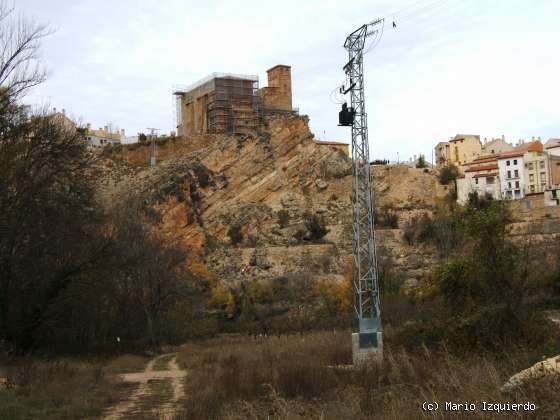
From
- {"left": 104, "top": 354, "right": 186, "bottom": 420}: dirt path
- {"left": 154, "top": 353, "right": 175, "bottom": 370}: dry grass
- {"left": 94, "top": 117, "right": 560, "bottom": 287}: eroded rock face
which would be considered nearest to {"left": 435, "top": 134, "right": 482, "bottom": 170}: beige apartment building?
{"left": 94, "top": 117, "right": 560, "bottom": 287}: eroded rock face

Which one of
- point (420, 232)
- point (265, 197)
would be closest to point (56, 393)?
point (420, 232)

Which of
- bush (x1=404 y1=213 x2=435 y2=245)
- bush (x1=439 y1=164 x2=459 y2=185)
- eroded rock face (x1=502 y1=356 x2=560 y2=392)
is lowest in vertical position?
eroded rock face (x1=502 y1=356 x2=560 y2=392)

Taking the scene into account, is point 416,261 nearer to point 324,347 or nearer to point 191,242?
point 191,242

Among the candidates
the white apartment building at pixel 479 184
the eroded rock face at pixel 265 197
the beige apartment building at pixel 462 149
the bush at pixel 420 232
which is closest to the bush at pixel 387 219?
the eroded rock face at pixel 265 197

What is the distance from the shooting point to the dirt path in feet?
34.7

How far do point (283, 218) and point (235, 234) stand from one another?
4.01 meters

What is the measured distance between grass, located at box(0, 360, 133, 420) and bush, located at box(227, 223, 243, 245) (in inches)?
1293

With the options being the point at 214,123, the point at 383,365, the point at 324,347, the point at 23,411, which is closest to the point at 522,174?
the point at 214,123

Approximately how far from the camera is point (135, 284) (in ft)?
102

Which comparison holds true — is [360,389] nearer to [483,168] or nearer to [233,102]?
[233,102]

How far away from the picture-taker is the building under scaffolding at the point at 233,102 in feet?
181

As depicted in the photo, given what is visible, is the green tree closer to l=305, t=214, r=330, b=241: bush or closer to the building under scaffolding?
l=305, t=214, r=330, b=241: bush

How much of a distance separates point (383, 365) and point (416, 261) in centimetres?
3261

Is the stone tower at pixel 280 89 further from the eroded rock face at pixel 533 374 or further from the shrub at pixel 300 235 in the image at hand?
the eroded rock face at pixel 533 374
